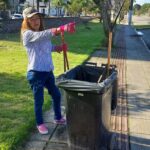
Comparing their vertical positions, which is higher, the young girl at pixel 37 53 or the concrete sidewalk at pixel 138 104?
the young girl at pixel 37 53

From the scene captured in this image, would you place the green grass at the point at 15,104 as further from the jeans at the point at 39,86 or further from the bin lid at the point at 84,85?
the bin lid at the point at 84,85

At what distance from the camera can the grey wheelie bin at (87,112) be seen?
15.5ft

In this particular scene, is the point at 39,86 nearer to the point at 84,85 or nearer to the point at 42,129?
the point at 42,129

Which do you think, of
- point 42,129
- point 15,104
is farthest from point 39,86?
point 15,104

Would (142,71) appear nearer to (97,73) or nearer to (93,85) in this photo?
(97,73)

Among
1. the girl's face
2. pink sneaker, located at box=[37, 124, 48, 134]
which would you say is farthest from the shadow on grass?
the girl's face

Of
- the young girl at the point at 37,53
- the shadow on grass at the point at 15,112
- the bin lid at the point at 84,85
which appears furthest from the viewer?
the shadow on grass at the point at 15,112

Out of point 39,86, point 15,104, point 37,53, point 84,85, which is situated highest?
point 37,53

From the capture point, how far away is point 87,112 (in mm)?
4836

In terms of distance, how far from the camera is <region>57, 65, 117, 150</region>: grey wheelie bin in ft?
15.5

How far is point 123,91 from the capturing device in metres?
9.21

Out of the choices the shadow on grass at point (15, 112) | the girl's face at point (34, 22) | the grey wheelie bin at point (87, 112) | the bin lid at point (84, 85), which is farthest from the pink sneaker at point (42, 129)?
the girl's face at point (34, 22)

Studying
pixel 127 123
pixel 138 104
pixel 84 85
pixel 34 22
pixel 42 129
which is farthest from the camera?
pixel 138 104

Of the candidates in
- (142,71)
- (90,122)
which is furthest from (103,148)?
(142,71)
